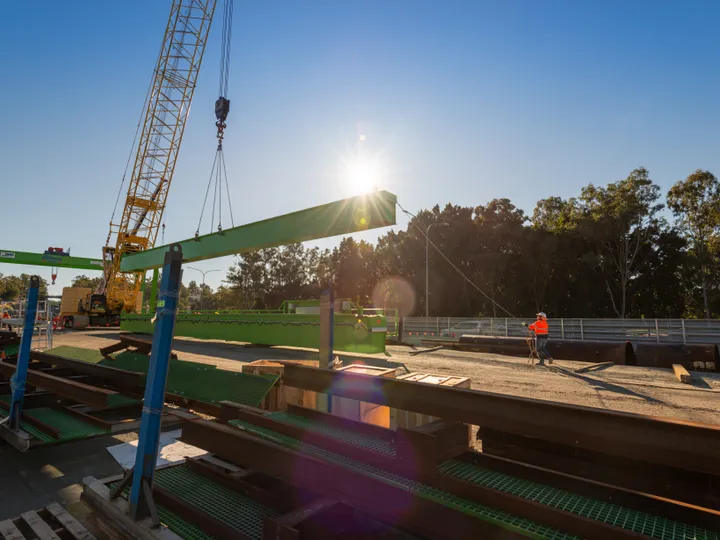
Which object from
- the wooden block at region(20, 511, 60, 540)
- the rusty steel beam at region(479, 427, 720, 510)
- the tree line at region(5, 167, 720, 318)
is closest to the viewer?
the rusty steel beam at region(479, 427, 720, 510)

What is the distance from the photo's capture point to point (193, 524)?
262 cm

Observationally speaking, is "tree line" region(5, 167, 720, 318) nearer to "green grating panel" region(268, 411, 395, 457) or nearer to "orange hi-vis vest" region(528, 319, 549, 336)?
"orange hi-vis vest" region(528, 319, 549, 336)

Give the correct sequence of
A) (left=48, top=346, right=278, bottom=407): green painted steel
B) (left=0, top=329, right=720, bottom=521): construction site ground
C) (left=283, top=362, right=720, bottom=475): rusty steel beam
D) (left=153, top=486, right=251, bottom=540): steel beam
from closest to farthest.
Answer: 1. (left=283, top=362, right=720, bottom=475): rusty steel beam
2. (left=153, top=486, right=251, bottom=540): steel beam
3. (left=0, top=329, right=720, bottom=521): construction site ground
4. (left=48, top=346, right=278, bottom=407): green painted steel

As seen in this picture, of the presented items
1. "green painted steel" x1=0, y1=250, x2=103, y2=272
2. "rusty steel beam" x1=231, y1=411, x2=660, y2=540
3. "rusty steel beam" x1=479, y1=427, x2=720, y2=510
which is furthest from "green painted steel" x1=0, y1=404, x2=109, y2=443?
"green painted steel" x1=0, y1=250, x2=103, y2=272

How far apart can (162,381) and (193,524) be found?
954mm

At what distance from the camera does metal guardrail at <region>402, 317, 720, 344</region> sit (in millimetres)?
18016

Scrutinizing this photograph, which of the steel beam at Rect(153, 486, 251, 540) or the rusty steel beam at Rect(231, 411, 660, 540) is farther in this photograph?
the steel beam at Rect(153, 486, 251, 540)

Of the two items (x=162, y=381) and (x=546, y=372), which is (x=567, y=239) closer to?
(x=546, y=372)

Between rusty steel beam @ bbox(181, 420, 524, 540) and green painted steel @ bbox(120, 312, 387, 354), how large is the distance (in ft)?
36.7

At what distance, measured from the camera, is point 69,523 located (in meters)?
2.92

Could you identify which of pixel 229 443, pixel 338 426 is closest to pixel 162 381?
pixel 229 443

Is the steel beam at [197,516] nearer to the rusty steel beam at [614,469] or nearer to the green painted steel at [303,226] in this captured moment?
the rusty steel beam at [614,469]

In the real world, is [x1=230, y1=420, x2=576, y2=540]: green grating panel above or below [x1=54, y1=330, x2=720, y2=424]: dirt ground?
above

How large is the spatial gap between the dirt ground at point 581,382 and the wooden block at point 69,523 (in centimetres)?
673
